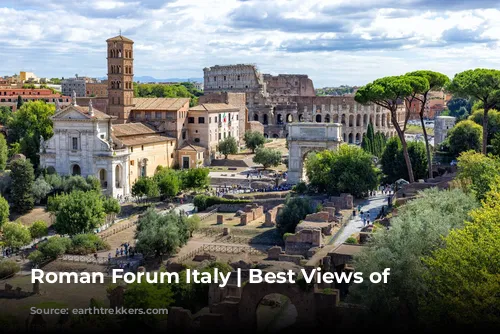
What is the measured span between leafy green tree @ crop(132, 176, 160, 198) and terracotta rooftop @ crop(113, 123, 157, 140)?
6.48m

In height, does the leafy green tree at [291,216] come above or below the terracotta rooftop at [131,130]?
below

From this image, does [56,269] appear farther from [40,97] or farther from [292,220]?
[40,97]

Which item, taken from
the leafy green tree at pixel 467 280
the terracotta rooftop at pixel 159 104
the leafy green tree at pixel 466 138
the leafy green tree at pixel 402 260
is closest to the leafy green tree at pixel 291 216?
the leafy green tree at pixel 402 260

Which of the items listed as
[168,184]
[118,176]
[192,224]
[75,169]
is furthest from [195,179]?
[192,224]

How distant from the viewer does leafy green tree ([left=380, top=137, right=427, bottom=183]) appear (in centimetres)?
5041

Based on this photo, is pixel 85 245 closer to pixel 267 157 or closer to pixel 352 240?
pixel 352 240

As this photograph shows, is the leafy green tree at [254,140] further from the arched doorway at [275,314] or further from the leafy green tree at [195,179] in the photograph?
the arched doorway at [275,314]

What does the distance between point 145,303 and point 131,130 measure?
3575 centimetres

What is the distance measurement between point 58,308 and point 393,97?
93.4ft

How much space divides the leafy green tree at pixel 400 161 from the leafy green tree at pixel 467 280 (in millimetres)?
31407

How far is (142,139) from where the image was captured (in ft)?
186

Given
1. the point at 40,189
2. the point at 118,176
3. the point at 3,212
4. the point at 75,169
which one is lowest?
the point at 3,212

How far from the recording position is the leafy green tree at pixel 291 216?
37.5 m

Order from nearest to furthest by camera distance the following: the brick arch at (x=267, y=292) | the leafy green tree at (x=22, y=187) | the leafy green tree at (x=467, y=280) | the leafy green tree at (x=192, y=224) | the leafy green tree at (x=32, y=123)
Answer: the leafy green tree at (x=467, y=280)
the brick arch at (x=267, y=292)
the leafy green tree at (x=192, y=224)
the leafy green tree at (x=22, y=187)
the leafy green tree at (x=32, y=123)
